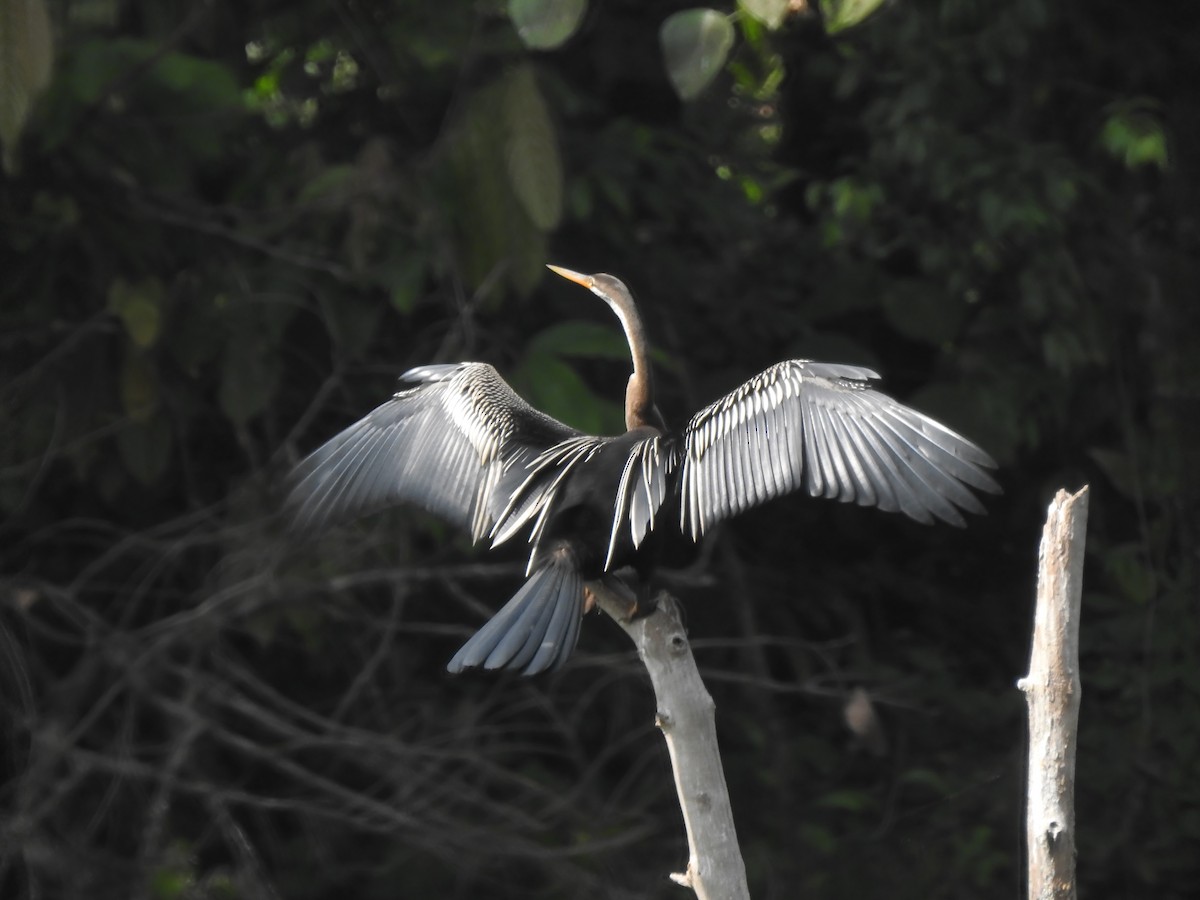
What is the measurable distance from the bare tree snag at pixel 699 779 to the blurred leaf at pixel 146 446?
2.36 meters

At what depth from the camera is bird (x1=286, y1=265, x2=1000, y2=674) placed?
201cm

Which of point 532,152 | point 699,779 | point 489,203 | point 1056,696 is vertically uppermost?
point 532,152

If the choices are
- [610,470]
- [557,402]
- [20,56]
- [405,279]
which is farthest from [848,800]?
[20,56]

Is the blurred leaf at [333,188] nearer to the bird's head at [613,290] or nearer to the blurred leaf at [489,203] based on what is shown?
the blurred leaf at [489,203]

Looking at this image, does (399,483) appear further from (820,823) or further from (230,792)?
(820,823)

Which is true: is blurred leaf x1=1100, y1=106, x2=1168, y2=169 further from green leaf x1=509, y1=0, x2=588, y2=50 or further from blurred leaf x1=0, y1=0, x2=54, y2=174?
green leaf x1=509, y1=0, x2=588, y2=50

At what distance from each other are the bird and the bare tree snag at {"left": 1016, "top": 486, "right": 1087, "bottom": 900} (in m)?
0.11

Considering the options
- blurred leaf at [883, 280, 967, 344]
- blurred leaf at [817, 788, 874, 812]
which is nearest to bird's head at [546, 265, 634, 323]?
blurred leaf at [883, 280, 967, 344]

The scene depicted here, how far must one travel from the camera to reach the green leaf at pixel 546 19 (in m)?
1.48

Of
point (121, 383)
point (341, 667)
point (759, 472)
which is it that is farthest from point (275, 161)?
point (759, 472)

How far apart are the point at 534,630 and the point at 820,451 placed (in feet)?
1.66

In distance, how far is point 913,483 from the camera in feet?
6.50

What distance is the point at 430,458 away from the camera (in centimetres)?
275

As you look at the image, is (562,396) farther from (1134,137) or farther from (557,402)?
(1134,137)
